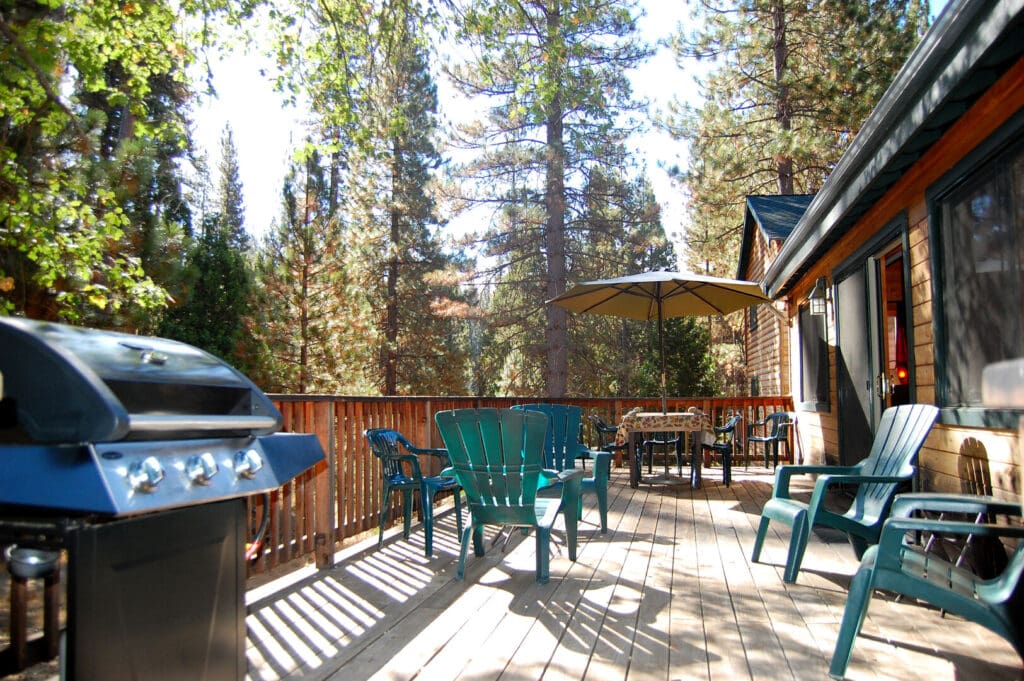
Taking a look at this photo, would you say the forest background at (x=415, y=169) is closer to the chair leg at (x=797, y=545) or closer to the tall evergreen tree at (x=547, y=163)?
the tall evergreen tree at (x=547, y=163)

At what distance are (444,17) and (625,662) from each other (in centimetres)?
648

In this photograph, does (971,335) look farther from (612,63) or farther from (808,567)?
(612,63)

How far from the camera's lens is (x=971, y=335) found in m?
3.66

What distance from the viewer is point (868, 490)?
380cm

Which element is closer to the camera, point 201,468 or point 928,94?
point 201,468

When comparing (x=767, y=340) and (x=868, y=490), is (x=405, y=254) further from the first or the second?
(x=868, y=490)

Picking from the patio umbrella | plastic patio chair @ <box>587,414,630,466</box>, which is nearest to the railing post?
the patio umbrella

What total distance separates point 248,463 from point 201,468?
0.63ft

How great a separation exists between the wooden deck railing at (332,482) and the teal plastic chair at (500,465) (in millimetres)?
722

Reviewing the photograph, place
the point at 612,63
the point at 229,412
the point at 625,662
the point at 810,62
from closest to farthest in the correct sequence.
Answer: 1. the point at 229,412
2. the point at 625,662
3. the point at 810,62
4. the point at 612,63

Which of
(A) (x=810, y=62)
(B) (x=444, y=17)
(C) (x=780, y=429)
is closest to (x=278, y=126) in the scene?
(B) (x=444, y=17)

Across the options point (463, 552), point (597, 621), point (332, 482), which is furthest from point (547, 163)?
point (597, 621)

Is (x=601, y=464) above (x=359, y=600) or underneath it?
above

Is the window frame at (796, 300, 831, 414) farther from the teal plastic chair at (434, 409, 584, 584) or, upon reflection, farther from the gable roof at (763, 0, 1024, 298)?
the teal plastic chair at (434, 409, 584, 584)
